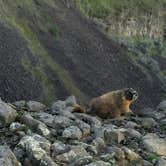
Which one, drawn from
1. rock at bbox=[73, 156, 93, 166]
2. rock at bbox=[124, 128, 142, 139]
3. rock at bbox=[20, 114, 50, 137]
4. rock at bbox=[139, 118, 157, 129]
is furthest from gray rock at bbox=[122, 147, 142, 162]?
rock at bbox=[139, 118, 157, 129]

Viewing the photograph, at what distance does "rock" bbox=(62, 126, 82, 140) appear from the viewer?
13289 millimetres

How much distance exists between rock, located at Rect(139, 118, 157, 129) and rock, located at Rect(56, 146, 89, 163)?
14.8ft

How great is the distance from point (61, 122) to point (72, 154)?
2.21 metres

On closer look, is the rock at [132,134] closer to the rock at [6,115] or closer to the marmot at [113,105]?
the rock at [6,115]

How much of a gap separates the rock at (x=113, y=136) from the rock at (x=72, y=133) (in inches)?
28.0

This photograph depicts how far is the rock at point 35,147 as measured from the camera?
1149cm

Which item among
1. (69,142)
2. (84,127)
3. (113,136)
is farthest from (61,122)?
(113,136)

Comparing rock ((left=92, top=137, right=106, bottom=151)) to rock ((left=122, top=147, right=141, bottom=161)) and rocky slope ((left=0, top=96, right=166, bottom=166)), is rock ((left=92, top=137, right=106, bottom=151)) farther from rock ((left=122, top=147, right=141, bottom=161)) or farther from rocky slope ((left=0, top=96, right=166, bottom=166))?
rock ((left=122, top=147, right=141, bottom=161))

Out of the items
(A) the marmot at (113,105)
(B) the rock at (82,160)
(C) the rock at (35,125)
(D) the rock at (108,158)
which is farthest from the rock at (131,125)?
(B) the rock at (82,160)

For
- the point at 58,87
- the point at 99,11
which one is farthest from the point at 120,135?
the point at 99,11

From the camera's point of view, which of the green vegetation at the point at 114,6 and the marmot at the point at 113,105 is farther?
the green vegetation at the point at 114,6

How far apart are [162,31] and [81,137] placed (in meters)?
69.3

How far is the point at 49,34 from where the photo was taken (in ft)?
133

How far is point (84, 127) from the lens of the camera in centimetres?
1412
